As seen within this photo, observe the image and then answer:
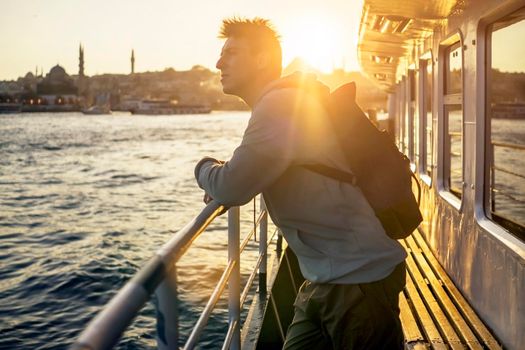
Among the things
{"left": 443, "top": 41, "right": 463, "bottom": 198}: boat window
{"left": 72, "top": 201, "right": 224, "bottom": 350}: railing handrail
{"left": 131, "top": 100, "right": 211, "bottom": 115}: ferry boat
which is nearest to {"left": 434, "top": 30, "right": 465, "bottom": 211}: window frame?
{"left": 443, "top": 41, "right": 463, "bottom": 198}: boat window

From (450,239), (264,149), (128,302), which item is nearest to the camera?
(128,302)

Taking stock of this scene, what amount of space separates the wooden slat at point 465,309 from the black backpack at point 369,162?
175cm

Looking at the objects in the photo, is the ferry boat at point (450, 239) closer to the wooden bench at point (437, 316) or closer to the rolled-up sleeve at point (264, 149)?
the wooden bench at point (437, 316)

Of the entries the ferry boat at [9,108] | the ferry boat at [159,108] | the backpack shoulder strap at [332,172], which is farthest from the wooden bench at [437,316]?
the ferry boat at [9,108]

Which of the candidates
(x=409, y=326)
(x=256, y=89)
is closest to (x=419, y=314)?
(x=409, y=326)

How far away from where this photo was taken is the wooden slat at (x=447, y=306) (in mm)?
3349

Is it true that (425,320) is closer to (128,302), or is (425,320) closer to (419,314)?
(419,314)

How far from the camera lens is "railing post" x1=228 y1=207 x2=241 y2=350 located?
273cm

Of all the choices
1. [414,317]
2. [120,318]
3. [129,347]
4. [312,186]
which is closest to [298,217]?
[312,186]

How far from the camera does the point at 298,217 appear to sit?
6.38 feet

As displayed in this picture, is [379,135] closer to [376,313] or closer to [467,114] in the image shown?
[376,313]

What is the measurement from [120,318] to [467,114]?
3.44 meters

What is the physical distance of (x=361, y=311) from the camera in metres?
Result: 1.95

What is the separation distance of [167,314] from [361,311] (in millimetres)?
775
